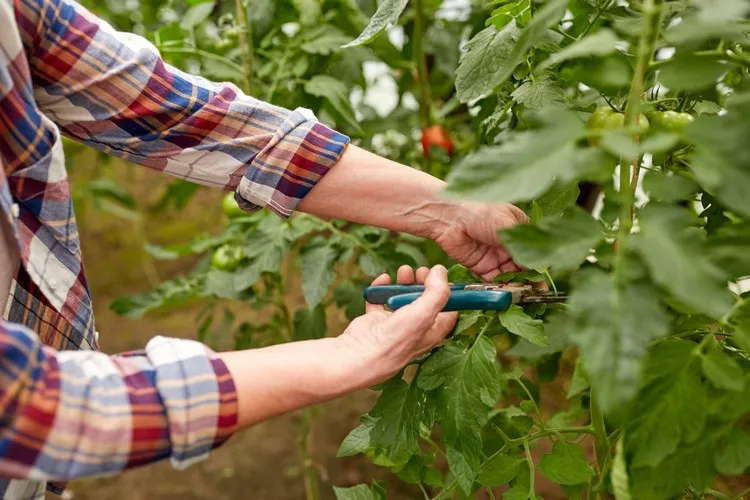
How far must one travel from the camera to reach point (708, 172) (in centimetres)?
43

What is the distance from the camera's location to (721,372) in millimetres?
507

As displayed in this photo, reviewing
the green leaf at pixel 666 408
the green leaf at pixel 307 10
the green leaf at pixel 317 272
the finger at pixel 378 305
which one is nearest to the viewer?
the green leaf at pixel 666 408

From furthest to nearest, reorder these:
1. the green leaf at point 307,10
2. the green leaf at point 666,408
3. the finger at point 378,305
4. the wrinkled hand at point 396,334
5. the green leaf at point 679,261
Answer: the green leaf at point 307,10 → the finger at point 378,305 → the wrinkled hand at point 396,334 → the green leaf at point 666,408 → the green leaf at point 679,261

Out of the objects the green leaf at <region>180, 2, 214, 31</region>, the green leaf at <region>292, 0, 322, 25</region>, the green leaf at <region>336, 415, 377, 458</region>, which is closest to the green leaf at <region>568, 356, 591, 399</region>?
the green leaf at <region>336, 415, 377, 458</region>

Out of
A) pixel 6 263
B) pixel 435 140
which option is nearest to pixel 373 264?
pixel 435 140

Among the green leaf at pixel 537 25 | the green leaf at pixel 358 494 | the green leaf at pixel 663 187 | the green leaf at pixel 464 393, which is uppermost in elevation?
the green leaf at pixel 537 25

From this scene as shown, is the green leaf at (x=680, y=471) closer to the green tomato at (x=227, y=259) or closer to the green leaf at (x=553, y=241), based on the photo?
the green leaf at (x=553, y=241)

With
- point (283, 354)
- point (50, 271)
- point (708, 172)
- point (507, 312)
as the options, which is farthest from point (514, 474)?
point (50, 271)

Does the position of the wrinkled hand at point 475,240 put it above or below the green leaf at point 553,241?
below

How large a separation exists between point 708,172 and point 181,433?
1.42 ft

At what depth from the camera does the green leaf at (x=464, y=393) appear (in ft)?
2.15

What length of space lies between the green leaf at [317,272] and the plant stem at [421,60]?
1.22 ft

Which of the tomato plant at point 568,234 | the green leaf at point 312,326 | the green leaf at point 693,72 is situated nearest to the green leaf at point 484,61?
the tomato plant at point 568,234

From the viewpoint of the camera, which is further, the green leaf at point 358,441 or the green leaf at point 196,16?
the green leaf at point 196,16
